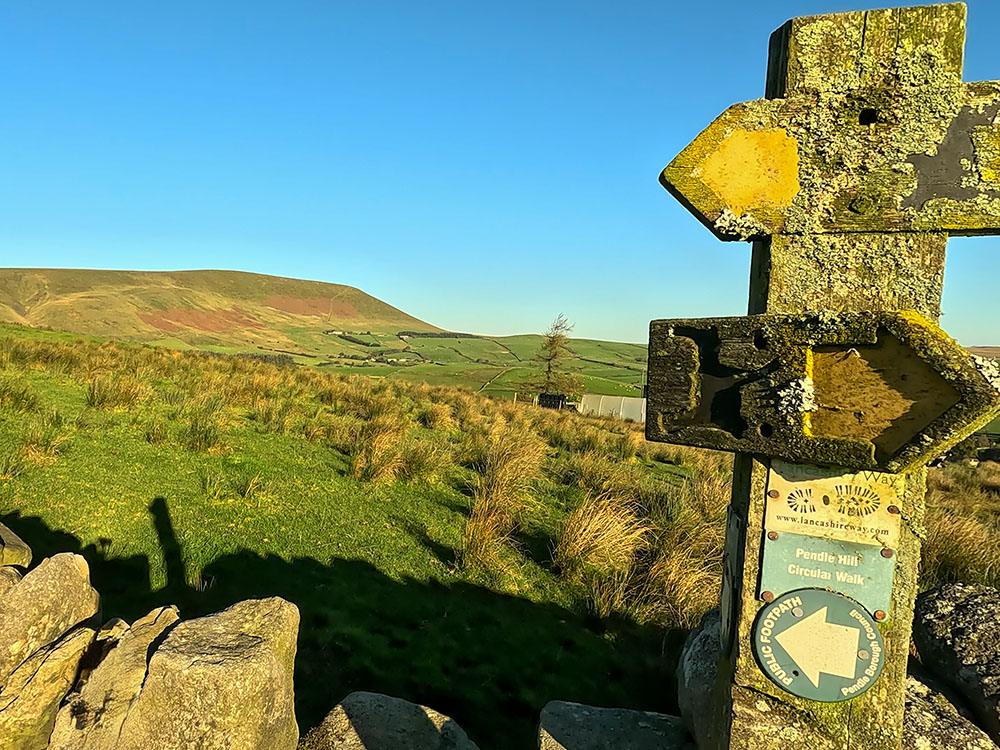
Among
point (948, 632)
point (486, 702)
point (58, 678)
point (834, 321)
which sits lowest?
point (486, 702)

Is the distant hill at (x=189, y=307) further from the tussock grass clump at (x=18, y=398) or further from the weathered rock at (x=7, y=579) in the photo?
the weathered rock at (x=7, y=579)

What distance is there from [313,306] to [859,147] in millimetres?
161928

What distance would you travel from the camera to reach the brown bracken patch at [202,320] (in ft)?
316

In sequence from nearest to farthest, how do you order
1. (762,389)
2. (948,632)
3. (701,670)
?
1. (762,389)
2. (701,670)
3. (948,632)

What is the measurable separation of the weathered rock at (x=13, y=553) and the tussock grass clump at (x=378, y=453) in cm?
386

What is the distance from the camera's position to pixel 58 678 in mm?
2760

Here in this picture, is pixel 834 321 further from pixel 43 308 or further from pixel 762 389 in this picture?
pixel 43 308

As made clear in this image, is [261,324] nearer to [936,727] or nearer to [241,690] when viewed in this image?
[241,690]

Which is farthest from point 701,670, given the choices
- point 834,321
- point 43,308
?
point 43,308

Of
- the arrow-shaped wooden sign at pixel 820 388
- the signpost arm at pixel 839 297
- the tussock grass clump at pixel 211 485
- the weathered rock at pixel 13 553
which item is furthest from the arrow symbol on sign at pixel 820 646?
the tussock grass clump at pixel 211 485

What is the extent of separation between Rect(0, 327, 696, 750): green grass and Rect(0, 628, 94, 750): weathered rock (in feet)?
4.12

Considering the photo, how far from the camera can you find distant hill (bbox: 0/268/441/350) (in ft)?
286

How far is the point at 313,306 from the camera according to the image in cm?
15288

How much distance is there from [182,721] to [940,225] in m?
3.69
